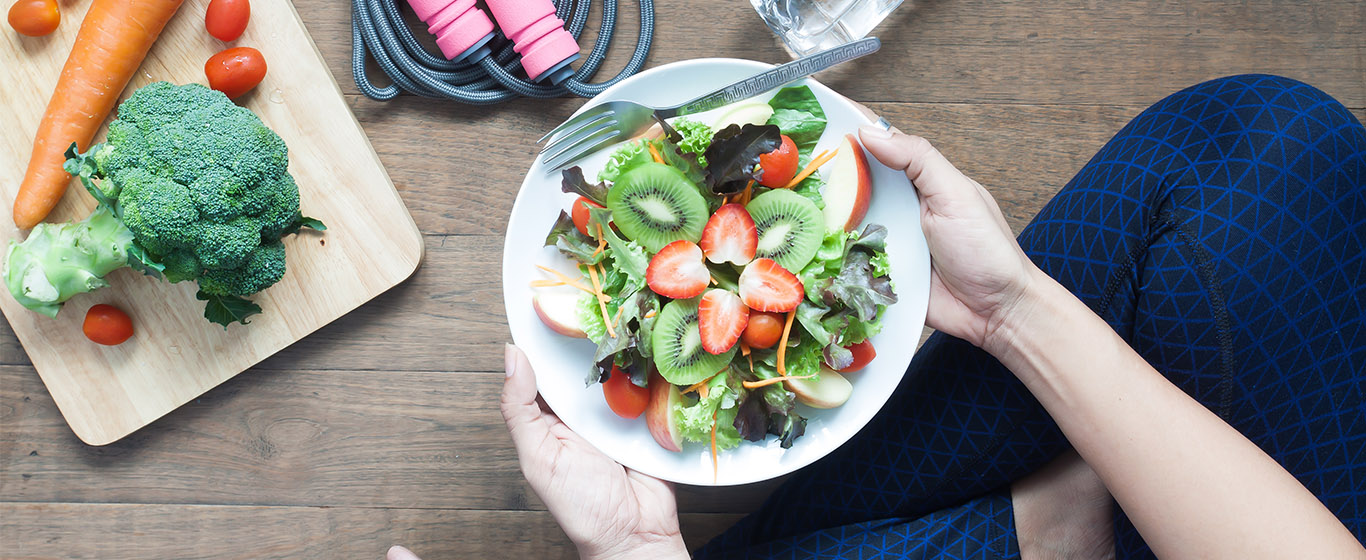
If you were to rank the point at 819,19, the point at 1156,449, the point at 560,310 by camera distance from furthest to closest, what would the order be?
the point at 819,19 < the point at 560,310 < the point at 1156,449

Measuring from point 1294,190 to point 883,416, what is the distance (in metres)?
0.64

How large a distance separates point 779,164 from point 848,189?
10 cm

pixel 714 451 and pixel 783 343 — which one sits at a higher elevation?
pixel 783 343

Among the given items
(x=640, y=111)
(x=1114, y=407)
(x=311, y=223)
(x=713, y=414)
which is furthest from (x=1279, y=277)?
(x=311, y=223)

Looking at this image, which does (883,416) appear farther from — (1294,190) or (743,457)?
(1294,190)

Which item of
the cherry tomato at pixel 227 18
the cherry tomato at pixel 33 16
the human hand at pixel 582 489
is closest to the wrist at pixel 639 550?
the human hand at pixel 582 489

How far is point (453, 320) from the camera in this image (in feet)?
4.58

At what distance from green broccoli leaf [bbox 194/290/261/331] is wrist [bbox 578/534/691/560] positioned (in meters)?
0.67

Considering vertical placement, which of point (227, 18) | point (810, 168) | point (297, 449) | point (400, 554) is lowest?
point (297, 449)

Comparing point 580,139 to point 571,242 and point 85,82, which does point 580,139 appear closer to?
point 571,242

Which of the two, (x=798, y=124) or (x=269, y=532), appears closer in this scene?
(x=798, y=124)

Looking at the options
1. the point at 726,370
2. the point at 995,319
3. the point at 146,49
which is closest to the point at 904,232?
the point at 995,319

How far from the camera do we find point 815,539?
4.13 ft

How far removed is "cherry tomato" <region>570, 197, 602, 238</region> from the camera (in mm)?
1087
